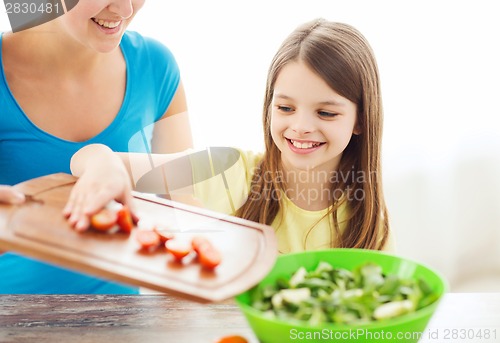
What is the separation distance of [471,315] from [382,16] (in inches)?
52.6

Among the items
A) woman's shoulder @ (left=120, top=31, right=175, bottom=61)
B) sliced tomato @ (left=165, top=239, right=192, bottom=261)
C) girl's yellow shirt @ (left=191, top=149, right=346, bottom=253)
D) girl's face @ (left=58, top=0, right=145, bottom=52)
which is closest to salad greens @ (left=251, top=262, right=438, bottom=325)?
sliced tomato @ (left=165, top=239, right=192, bottom=261)

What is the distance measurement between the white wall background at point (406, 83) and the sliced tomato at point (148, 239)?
1.31m

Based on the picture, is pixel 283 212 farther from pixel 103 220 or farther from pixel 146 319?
pixel 103 220

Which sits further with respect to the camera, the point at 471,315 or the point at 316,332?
the point at 471,315

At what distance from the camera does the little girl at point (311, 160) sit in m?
1.47

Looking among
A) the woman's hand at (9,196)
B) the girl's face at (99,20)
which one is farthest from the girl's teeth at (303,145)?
the woman's hand at (9,196)

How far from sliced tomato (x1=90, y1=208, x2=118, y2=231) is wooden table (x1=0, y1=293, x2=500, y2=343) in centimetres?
22

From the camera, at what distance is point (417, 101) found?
2.42m

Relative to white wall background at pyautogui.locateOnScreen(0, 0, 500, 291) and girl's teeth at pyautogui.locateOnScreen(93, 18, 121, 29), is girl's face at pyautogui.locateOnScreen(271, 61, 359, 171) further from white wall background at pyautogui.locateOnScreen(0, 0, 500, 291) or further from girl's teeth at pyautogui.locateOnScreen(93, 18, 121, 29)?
white wall background at pyautogui.locateOnScreen(0, 0, 500, 291)

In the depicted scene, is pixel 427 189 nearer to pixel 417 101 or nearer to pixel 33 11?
pixel 417 101

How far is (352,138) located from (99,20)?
67 cm

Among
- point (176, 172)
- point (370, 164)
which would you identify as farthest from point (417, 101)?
point (176, 172)

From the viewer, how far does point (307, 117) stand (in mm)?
1443

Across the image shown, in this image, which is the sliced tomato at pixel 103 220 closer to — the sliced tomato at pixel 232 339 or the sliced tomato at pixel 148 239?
the sliced tomato at pixel 148 239
